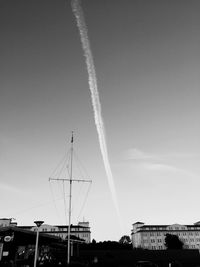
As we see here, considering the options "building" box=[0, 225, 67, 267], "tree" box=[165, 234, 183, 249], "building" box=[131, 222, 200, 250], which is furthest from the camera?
"building" box=[131, 222, 200, 250]

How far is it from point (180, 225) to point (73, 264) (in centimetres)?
14348

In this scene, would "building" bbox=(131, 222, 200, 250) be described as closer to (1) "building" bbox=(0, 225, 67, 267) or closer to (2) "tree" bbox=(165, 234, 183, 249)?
(2) "tree" bbox=(165, 234, 183, 249)

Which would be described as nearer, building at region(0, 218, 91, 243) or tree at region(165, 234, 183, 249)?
tree at region(165, 234, 183, 249)

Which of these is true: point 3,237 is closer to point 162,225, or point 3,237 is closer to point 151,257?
point 151,257

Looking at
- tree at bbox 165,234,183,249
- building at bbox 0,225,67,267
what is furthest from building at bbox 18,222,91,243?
building at bbox 0,225,67,267

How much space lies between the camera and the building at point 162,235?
5738 inches

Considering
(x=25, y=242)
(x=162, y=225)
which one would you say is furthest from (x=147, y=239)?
(x=25, y=242)

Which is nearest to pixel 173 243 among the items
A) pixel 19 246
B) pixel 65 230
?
pixel 65 230

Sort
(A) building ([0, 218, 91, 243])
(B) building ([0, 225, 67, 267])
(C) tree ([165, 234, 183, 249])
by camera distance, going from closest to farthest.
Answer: (B) building ([0, 225, 67, 267])
(C) tree ([165, 234, 183, 249])
(A) building ([0, 218, 91, 243])

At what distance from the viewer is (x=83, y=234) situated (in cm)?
13538

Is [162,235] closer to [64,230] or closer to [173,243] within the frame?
[173,243]

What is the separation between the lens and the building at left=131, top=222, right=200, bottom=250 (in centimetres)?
14575

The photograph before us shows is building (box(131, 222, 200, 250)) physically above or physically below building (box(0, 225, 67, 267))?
above

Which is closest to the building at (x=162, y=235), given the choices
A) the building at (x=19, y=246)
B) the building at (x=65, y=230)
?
the building at (x=65, y=230)
